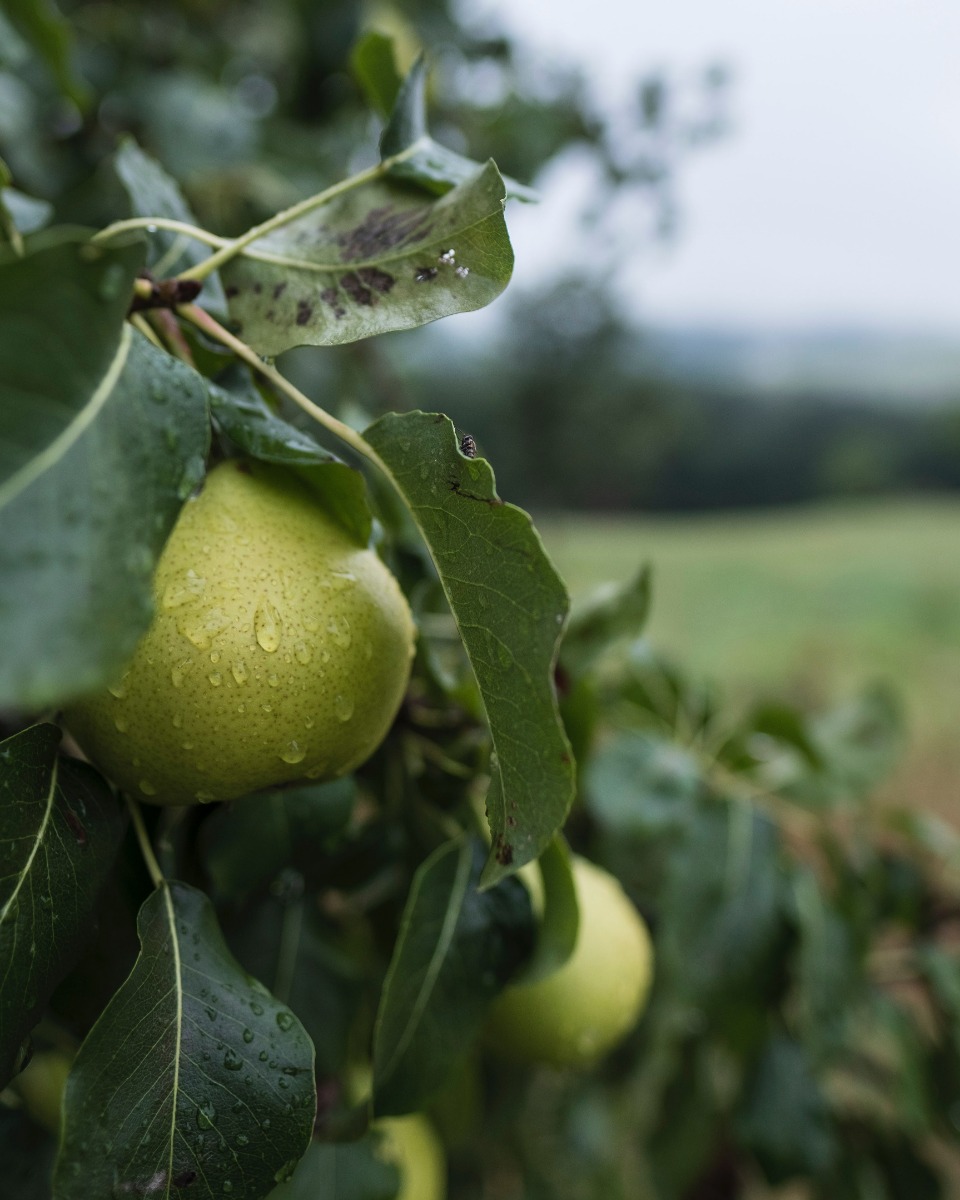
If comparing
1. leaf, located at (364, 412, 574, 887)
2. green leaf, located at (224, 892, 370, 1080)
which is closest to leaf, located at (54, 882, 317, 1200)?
leaf, located at (364, 412, 574, 887)

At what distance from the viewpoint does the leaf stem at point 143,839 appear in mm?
393

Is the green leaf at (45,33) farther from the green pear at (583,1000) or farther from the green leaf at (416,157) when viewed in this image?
the green pear at (583,1000)

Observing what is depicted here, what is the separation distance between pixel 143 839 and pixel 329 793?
0.37 feet

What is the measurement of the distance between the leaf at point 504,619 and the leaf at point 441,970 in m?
0.13

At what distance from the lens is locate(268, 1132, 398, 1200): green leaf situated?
0.57 meters

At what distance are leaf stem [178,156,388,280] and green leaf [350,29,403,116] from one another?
0.12 metres

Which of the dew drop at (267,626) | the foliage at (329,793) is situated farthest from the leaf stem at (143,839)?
the dew drop at (267,626)

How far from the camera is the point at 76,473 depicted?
0.27 m

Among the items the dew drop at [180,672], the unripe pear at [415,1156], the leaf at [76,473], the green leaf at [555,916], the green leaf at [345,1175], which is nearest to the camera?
the leaf at [76,473]

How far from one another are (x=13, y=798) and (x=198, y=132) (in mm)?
942

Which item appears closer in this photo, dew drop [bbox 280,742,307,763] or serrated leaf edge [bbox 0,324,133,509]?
serrated leaf edge [bbox 0,324,133,509]

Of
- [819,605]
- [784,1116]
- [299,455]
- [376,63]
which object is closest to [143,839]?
[299,455]

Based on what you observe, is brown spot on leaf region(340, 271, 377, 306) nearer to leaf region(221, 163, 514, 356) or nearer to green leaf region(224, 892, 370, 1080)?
leaf region(221, 163, 514, 356)

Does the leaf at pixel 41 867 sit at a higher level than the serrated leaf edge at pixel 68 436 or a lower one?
lower
